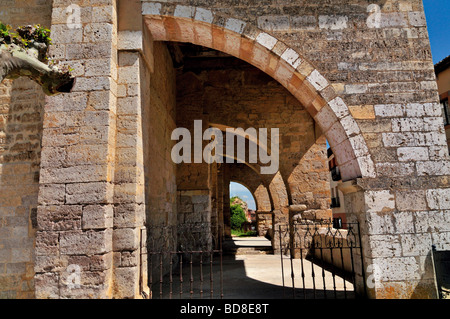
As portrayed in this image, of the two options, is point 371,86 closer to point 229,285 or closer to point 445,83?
point 229,285

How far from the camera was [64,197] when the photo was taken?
120 inches

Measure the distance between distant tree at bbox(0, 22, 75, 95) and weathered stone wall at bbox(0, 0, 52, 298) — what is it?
1.65m

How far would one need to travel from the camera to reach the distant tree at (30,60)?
2.22m

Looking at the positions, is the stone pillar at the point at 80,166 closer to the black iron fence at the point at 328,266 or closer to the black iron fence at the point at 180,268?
the black iron fence at the point at 180,268

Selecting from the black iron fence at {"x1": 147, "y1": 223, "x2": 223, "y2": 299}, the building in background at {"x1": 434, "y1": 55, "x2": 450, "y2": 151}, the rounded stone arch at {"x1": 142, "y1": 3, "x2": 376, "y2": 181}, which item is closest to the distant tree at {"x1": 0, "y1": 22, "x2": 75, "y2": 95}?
the rounded stone arch at {"x1": 142, "y1": 3, "x2": 376, "y2": 181}

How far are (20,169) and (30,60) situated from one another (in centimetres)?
207

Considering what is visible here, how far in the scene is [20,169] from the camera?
387 centimetres

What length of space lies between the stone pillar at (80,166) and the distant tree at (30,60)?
55 cm

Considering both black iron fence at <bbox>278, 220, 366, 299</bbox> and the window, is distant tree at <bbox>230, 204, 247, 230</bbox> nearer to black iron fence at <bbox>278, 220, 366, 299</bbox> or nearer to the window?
black iron fence at <bbox>278, 220, 366, 299</bbox>

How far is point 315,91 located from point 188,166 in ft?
13.2

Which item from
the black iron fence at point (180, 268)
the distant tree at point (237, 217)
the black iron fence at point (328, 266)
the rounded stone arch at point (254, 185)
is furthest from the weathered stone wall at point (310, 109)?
the distant tree at point (237, 217)

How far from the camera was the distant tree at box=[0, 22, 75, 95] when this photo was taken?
2223 millimetres
